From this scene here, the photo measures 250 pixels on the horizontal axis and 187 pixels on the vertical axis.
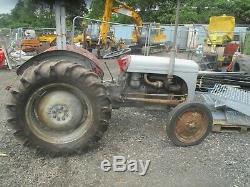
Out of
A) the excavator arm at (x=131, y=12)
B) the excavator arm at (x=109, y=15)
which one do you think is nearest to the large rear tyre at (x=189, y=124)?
the excavator arm at (x=109, y=15)

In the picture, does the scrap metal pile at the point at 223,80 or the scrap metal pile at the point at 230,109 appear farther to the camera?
the scrap metal pile at the point at 223,80

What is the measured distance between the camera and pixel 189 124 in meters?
4.16

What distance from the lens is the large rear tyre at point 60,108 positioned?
12.1ft

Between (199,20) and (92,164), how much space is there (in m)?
24.2

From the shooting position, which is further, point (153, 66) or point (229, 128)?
point (229, 128)

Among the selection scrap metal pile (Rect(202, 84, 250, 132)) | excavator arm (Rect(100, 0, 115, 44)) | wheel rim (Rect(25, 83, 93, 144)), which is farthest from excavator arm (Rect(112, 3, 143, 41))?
wheel rim (Rect(25, 83, 93, 144))

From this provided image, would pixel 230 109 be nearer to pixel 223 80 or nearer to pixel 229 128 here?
pixel 229 128

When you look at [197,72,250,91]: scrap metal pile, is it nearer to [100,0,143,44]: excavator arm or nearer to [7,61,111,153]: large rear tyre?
[7,61,111,153]: large rear tyre

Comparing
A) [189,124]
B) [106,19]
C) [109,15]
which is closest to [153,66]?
[189,124]

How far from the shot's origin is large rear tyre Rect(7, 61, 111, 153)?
3689 mm

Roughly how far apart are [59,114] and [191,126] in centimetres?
170

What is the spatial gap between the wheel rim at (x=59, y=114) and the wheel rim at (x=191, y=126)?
1184 millimetres

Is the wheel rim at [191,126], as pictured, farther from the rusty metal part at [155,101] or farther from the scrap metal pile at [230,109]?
the scrap metal pile at [230,109]

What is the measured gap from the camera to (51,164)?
371cm
